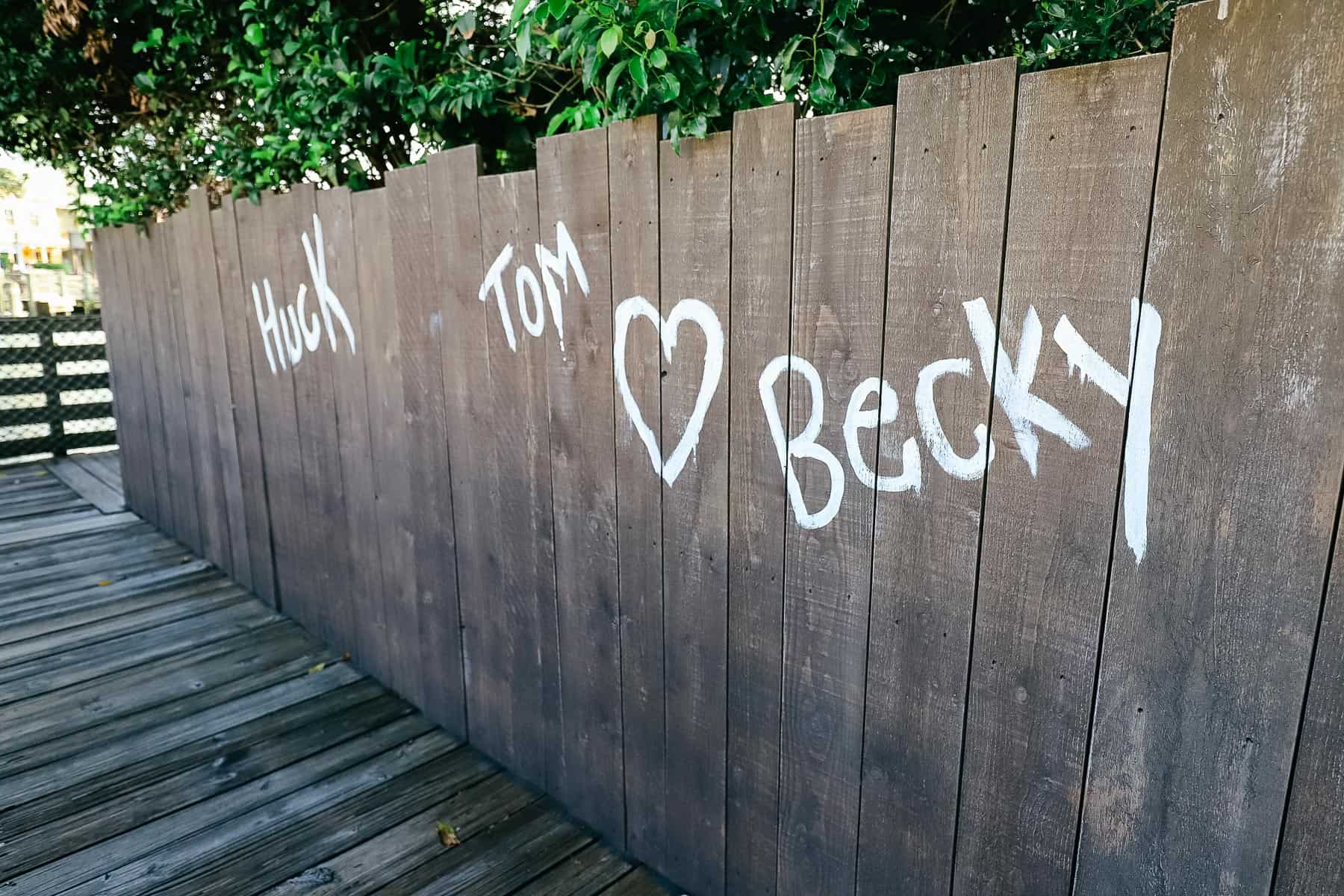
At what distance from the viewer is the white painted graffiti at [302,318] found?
2.80 metres

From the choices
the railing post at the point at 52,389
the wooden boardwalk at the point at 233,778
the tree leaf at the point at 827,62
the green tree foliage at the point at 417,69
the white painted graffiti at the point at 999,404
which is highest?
the green tree foliage at the point at 417,69

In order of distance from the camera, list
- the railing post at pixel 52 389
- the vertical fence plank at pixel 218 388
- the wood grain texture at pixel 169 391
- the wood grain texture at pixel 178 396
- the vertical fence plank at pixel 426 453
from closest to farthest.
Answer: the vertical fence plank at pixel 426 453, the vertical fence plank at pixel 218 388, the wood grain texture at pixel 178 396, the wood grain texture at pixel 169 391, the railing post at pixel 52 389

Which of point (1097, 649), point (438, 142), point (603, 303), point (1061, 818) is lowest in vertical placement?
point (1061, 818)

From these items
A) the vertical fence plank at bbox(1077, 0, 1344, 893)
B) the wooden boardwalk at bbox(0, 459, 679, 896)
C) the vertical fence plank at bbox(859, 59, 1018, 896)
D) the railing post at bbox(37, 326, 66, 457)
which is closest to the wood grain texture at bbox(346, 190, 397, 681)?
the wooden boardwalk at bbox(0, 459, 679, 896)

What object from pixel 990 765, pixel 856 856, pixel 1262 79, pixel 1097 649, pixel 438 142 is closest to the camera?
pixel 1262 79

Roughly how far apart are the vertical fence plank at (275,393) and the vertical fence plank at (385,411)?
1.95 feet

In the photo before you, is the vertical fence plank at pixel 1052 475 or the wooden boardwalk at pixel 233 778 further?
the wooden boardwalk at pixel 233 778

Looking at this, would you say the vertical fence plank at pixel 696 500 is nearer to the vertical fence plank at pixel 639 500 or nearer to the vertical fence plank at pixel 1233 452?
the vertical fence plank at pixel 639 500

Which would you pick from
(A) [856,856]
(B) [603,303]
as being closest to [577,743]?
(A) [856,856]

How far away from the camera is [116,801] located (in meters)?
2.31

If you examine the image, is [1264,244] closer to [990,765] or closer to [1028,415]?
[1028,415]

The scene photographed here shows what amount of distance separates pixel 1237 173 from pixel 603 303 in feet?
3.91

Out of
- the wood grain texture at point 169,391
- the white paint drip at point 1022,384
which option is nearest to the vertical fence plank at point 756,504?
the white paint drip at point 1022,384

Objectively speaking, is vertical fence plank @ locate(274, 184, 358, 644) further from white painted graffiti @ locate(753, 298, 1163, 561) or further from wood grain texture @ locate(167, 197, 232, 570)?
white painted graffiti @ locate(753, 298, 1163, 561)
